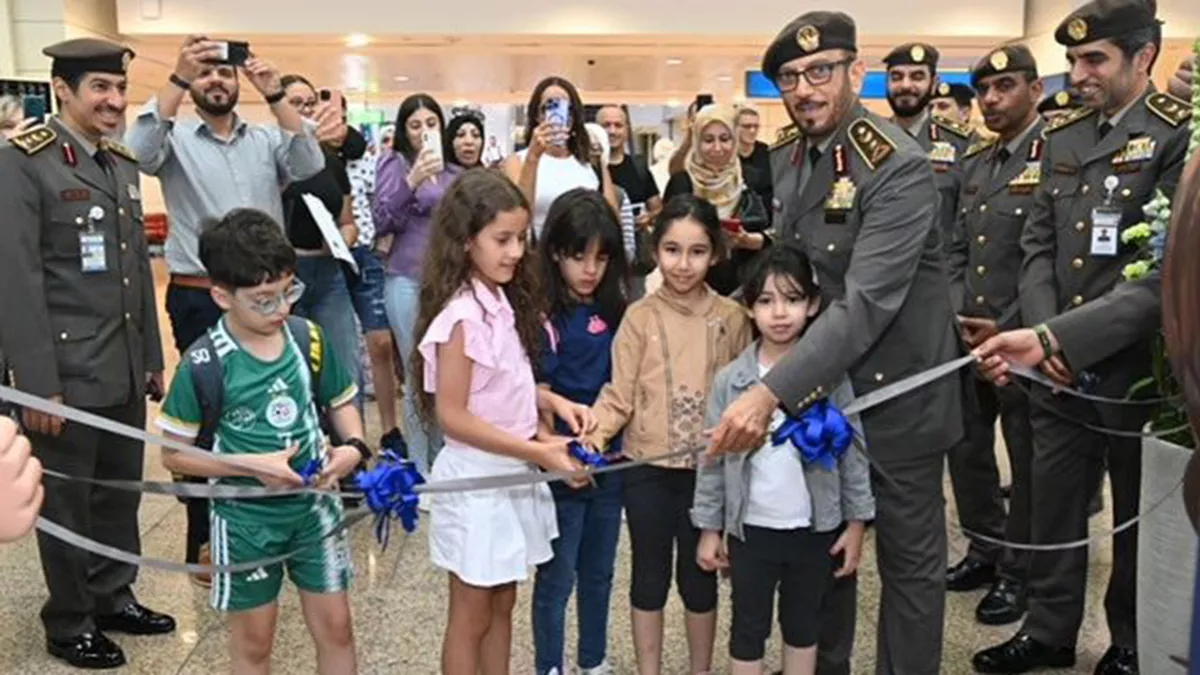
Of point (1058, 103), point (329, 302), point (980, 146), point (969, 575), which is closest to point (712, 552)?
point (969, 575)

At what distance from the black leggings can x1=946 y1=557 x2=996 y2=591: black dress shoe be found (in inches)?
49.8

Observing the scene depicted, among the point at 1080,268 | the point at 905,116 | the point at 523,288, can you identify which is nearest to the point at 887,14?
the point at 905,116

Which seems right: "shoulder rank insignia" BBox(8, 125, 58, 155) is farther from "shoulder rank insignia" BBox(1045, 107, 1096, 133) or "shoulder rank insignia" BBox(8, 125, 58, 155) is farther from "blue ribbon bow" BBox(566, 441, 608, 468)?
"shoulder rank insignia" BBox(1045, 107, 1096, 133)

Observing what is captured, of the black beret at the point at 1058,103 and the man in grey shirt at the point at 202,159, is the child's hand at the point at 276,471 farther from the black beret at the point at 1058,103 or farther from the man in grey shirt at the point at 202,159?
the black beret at the point at 1058,103

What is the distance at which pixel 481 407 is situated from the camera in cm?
223

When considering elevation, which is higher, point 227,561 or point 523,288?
point 523,288

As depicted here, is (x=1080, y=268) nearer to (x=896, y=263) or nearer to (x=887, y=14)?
(x=896, y=263)

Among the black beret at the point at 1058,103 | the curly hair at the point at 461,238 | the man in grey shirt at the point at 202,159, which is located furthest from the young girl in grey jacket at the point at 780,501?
the black beret at the point at 1058,103

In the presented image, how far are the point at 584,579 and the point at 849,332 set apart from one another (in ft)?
3.12

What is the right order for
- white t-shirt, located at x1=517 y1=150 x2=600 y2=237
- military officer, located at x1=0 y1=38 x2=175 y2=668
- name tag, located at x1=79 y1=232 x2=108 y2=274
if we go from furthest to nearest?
white t-shirt, located at x1=517 y1=150 x2=600 y2=237, name tag, located at x1=79 y1=232 x2=108 y2=274, military officer, located at x1=0 y1=38 x2=175 y2=668

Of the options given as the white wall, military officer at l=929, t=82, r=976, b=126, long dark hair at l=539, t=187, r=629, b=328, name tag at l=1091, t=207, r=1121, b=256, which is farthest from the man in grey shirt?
the white wall

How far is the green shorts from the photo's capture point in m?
2.11

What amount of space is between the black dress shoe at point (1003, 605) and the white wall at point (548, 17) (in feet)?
21.6

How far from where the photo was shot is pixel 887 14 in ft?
28.8
